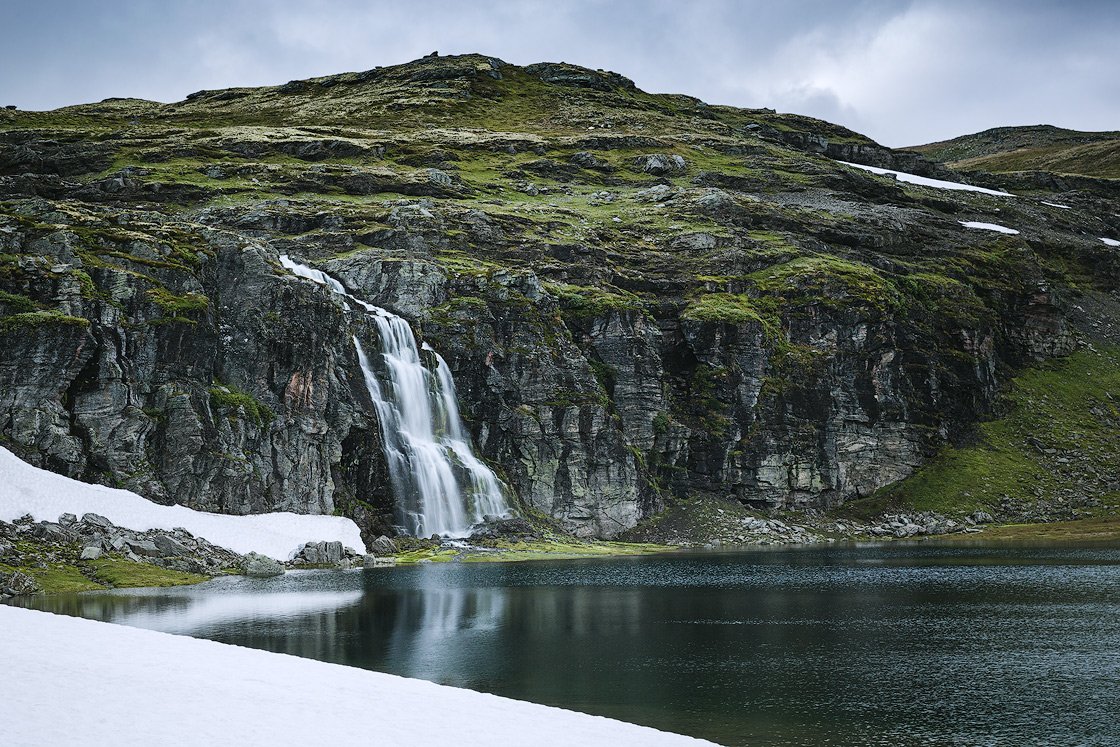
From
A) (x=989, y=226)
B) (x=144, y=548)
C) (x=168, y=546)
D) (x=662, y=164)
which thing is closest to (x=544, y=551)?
(x=168, y=546)

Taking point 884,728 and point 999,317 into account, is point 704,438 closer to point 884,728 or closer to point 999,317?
point 999,317

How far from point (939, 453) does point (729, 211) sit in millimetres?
56780

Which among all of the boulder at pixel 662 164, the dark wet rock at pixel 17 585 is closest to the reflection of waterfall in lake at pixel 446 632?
the dark wet rock at pixel 17 585

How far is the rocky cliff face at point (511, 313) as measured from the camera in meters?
80.6

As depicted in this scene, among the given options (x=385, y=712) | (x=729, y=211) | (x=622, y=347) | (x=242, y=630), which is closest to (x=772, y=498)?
(x=622, y=347)

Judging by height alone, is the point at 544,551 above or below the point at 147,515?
below

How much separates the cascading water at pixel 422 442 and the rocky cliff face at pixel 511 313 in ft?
7.64

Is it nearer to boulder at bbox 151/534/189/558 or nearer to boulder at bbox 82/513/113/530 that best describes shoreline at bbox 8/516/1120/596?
boulder at bbox 151/534/189/558

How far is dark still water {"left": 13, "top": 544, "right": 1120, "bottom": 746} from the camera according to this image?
26172 mm

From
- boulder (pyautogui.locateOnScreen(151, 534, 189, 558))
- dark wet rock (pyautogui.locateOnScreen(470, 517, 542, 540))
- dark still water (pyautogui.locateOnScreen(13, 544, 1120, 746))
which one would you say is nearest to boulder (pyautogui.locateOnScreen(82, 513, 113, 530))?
boulder (pyautogui.locateOnScreen(151, 534, 189, 558))

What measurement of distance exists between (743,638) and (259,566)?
41.3m

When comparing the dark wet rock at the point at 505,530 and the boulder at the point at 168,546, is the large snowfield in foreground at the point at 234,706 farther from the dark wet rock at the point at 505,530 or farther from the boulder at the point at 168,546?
the dark wet rock at the point at 505,530

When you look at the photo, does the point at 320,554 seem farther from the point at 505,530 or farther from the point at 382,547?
the point at 505,530

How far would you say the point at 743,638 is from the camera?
1551 inches
